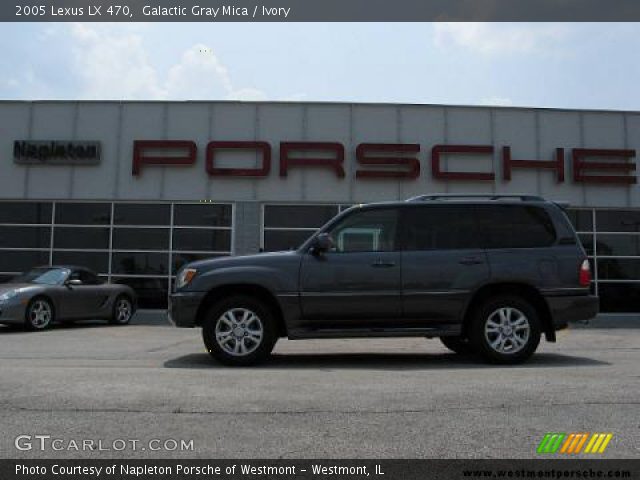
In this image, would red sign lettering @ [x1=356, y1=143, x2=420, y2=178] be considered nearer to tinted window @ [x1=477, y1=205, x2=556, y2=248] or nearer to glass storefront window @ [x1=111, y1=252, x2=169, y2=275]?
glass storefront window @ [x1=111, y1=252, x2=169, y2=275]

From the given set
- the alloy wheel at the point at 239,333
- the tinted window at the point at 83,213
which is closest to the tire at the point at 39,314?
the tinted window at the point at 83,213

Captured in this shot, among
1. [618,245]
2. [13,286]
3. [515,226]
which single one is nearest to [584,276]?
[515,226]

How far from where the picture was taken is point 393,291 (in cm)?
738

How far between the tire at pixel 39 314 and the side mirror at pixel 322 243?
282 inches

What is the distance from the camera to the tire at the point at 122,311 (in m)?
14.3

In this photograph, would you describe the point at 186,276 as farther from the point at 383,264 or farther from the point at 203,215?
the point at 203,215

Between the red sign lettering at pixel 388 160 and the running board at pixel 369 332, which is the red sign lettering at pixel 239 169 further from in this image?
the running board at pixel 369 332

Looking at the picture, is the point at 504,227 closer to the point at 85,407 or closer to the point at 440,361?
the point at 440,361

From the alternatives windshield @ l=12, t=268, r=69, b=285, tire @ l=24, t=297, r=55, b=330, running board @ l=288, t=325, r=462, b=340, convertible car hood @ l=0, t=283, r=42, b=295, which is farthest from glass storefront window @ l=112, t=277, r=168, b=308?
running board @ l=288, t=325, r=462, b=340

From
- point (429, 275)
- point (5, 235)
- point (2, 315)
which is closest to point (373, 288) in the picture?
point (429, 275)

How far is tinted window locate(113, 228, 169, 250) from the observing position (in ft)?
57.5

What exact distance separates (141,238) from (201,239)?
1637 mm

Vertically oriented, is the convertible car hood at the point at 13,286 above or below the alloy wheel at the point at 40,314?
above

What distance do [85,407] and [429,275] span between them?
13.3 feet
